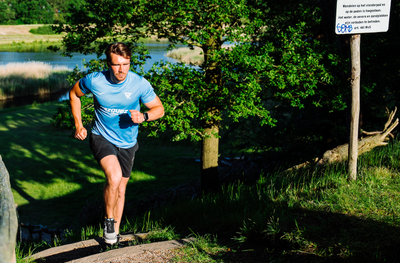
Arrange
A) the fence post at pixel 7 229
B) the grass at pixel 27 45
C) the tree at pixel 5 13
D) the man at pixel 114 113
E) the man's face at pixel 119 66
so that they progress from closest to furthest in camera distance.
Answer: the fence post at pixel 7 229 → the man's face at pixel 119 66 → the man at pixel 114 113 → the grass at pixel 27 45 → the tree at pixel 5 13

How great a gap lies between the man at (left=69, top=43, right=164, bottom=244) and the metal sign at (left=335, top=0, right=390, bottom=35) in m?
2.67

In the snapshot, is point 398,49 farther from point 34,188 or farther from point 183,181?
point 34,188

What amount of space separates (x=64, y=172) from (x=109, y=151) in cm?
1030

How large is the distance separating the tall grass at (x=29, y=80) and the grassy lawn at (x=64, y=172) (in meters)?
12.5

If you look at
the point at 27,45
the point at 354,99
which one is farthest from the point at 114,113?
the point at 27,45

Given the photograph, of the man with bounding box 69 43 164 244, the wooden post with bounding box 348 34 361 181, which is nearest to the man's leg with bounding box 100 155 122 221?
the man with bounding box 69 43 164 244

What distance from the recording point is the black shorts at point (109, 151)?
159 inches

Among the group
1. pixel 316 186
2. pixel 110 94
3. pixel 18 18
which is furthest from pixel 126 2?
pixel 18 18

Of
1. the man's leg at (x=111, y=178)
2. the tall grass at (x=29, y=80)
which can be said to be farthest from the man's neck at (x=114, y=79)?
the tall grass at (x=29, y=80)

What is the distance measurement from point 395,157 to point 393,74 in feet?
13.5

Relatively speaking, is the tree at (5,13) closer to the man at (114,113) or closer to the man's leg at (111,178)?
the man at (114,113)

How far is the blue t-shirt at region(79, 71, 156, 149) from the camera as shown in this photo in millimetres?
3943

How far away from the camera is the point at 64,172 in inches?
531

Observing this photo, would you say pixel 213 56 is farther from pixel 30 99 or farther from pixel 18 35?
pixel 18 35
